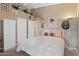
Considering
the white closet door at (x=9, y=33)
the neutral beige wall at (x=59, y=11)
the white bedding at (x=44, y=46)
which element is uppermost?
the neutral beige wall at (x=59, y=11)

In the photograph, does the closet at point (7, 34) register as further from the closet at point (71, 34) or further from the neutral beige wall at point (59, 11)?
the closet at point (71, 34)

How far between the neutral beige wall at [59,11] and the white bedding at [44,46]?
23cm

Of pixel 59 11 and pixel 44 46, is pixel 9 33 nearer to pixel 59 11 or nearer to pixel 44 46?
pixel 44 46

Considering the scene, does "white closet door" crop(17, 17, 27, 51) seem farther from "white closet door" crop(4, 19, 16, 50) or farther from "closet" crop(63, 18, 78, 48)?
"closet" crop(63, 18, 78, 48)

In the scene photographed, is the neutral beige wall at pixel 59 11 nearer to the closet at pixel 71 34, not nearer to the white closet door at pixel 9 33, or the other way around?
the closet at pixel 71 34

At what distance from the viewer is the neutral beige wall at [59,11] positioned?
1.37 meters

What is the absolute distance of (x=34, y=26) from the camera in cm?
139

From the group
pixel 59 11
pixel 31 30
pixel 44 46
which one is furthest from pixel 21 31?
pixel 59 11

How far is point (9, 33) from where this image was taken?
1.34 meters

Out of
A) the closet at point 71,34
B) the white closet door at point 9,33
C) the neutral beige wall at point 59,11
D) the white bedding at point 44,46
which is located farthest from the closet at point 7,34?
the closet at point 71,34

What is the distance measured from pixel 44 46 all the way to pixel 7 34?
0.40 meters

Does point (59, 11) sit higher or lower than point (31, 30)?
higher

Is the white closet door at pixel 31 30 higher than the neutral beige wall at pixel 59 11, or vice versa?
the neutral beige wall at pixel 59 11

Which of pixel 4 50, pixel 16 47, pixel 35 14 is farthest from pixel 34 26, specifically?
pixel 4 50
